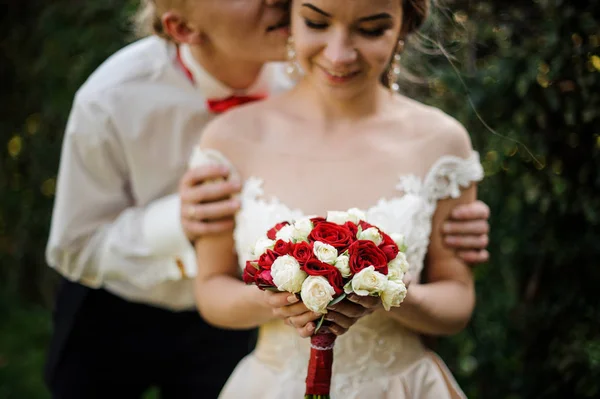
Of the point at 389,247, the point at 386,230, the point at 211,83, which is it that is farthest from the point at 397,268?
the point at 211,83

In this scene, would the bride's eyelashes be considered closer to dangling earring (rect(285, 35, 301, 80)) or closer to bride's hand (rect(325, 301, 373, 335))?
dangling earring (rect(285, 35, 301, 80))

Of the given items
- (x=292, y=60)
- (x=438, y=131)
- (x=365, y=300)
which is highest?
(x=292, y=60)

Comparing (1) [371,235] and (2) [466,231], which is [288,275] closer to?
(1) [371,235]

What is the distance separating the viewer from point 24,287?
6727 millimetres

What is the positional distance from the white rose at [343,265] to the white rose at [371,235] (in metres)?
0.10

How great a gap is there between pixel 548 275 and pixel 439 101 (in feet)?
2.78

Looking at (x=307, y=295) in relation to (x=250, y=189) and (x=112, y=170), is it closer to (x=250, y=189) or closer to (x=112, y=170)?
(x=250, y=189)

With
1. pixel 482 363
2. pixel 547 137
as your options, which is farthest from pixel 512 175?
pixel 482 363

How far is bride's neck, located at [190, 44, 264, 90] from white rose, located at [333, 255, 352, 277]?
4.43 ft

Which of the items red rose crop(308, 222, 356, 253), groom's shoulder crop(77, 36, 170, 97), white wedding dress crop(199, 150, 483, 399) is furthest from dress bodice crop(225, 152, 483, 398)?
groom's shoulder crop(77, 36, 170, 97)

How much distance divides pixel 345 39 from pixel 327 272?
71cm

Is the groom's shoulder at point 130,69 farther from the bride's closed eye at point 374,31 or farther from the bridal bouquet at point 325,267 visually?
the bridal bouquet at point 325,267

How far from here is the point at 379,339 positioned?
2.30m

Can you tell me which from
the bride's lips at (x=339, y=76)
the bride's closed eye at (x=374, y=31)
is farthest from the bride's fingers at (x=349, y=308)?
the bride's closed eye at (x=374, y=31)
